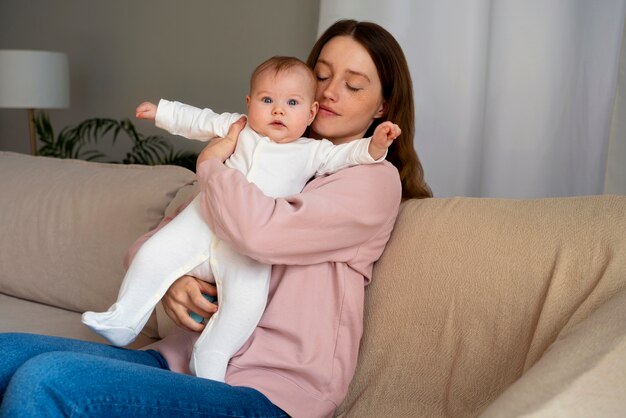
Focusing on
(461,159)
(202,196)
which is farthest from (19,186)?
(461,159)

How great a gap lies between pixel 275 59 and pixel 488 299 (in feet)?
2.04

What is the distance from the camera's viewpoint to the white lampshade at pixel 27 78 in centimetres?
360

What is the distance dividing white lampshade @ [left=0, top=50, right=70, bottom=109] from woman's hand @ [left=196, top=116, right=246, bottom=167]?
2261mm

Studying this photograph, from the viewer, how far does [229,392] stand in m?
1.33

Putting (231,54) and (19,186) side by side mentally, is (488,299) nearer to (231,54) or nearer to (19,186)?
(19,186)

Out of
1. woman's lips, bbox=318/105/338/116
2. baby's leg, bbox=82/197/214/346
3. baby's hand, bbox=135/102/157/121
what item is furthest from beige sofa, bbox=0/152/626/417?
baby's hand, bbox=135/102/157/121

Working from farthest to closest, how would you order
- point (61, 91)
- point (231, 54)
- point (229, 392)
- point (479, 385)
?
point (61, 91), point (231, 54), point (479, 385), point (229, 392)

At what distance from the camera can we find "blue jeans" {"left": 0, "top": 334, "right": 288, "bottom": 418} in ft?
3.79

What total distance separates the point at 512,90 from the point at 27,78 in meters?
2.28

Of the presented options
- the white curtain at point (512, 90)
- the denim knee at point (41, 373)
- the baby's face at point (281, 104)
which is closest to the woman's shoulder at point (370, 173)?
the baby's face at point (281, 104)

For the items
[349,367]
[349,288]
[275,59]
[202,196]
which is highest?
[275,59]

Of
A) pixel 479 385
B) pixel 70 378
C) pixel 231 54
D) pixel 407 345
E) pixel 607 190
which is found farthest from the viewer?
pixel 231 54

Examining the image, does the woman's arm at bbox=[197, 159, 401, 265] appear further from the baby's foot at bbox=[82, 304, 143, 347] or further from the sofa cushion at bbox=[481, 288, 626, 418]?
the sofa cushion at bbox=[481, 288, 626, 418]

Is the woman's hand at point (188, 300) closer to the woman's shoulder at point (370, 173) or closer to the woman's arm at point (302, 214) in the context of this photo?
the woman's arm at point (302, 214)
